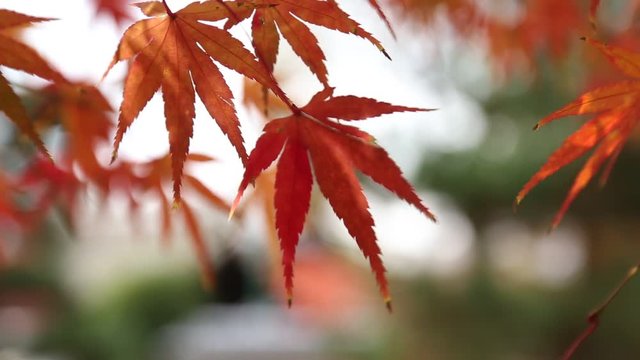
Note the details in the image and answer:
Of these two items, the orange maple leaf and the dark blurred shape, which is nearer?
the orange maple leaf

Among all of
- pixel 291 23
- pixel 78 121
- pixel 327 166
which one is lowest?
pixel 327 166

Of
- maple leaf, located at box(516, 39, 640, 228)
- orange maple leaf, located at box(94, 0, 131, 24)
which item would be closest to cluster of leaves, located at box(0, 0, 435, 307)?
maple leaf, located at box(516, 39, 640, 228)

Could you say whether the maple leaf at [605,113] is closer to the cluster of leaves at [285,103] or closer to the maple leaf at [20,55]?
the cluster of leaves at [285,103]

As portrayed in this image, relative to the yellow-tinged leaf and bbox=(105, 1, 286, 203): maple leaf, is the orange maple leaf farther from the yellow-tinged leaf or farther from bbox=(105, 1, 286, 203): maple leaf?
the yellow-tinged leaf

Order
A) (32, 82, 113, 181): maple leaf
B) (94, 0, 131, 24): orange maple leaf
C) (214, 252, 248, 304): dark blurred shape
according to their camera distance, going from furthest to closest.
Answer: (214, 252, 248, 304): dark blurred shape, (94, 0, 131, 24): orange maple leaf, (32, 82, 113, 181): maple leaf

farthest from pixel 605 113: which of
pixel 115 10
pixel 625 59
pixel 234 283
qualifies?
pixel 234 283

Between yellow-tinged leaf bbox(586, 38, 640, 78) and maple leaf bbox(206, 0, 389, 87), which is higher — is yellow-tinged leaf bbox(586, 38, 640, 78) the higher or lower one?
the lower one

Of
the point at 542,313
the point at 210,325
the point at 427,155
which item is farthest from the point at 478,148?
the point at 210,325

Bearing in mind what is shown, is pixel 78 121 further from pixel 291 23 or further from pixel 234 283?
pixel 234 283
